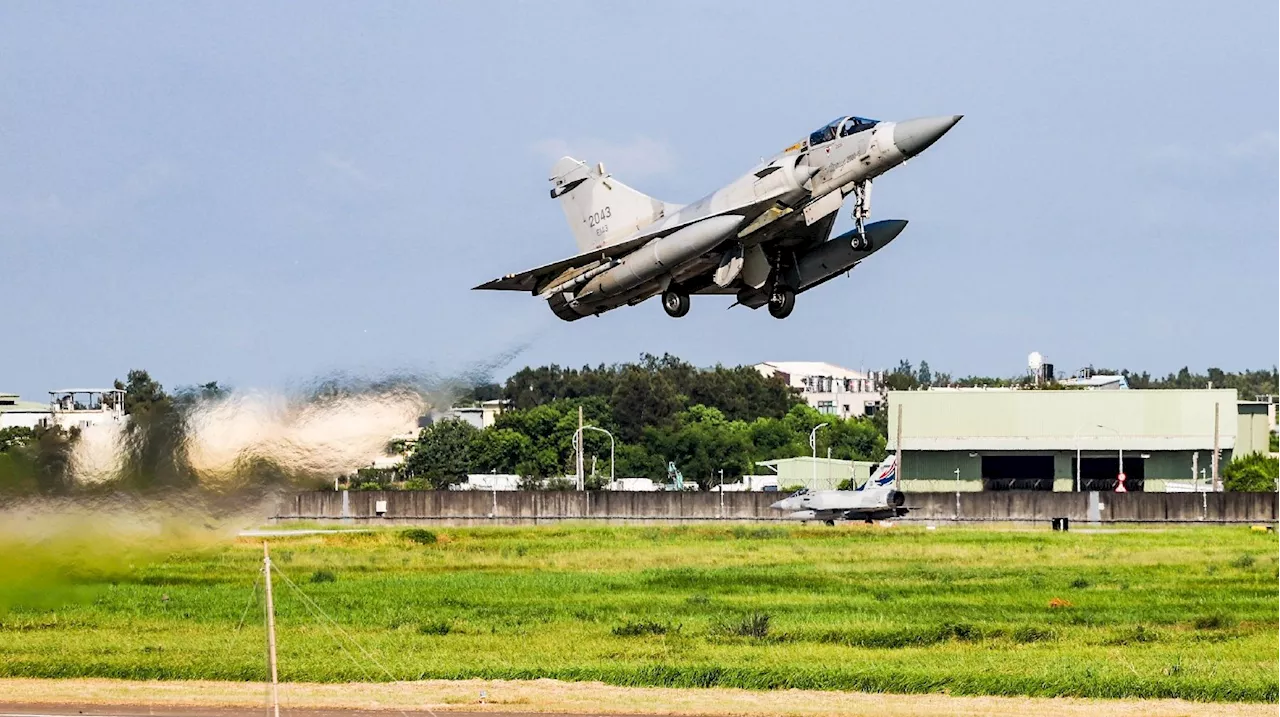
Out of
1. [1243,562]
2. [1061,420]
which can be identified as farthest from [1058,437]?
[1243,562]

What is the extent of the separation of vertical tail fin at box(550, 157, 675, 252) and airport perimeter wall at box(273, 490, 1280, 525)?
41.5 meters

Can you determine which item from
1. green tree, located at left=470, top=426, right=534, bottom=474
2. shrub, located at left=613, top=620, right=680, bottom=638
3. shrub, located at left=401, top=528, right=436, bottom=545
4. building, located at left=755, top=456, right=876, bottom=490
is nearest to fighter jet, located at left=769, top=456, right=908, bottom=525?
shrub, located at left=401, top=528, right=436, bottom=545

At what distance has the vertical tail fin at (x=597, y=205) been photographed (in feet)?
145

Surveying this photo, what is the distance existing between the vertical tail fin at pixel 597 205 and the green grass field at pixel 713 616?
414 inches

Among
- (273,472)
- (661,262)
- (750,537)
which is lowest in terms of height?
(750,537)

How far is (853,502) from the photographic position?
90375mm

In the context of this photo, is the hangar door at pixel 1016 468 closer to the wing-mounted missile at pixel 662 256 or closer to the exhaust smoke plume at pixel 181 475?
the wing-mounted missile at pixel 662 256

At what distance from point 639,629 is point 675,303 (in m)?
9.04

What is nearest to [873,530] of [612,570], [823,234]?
[612,570]

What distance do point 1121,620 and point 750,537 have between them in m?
34.5

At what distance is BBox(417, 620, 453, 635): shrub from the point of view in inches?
1692

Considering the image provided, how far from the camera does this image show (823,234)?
39.2m

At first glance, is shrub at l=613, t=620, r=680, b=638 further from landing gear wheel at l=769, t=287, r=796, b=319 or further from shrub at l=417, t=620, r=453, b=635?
landing gear wheel at l=769, t=287, r=796, b=319

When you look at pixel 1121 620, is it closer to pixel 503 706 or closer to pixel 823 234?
pixel 823 234
